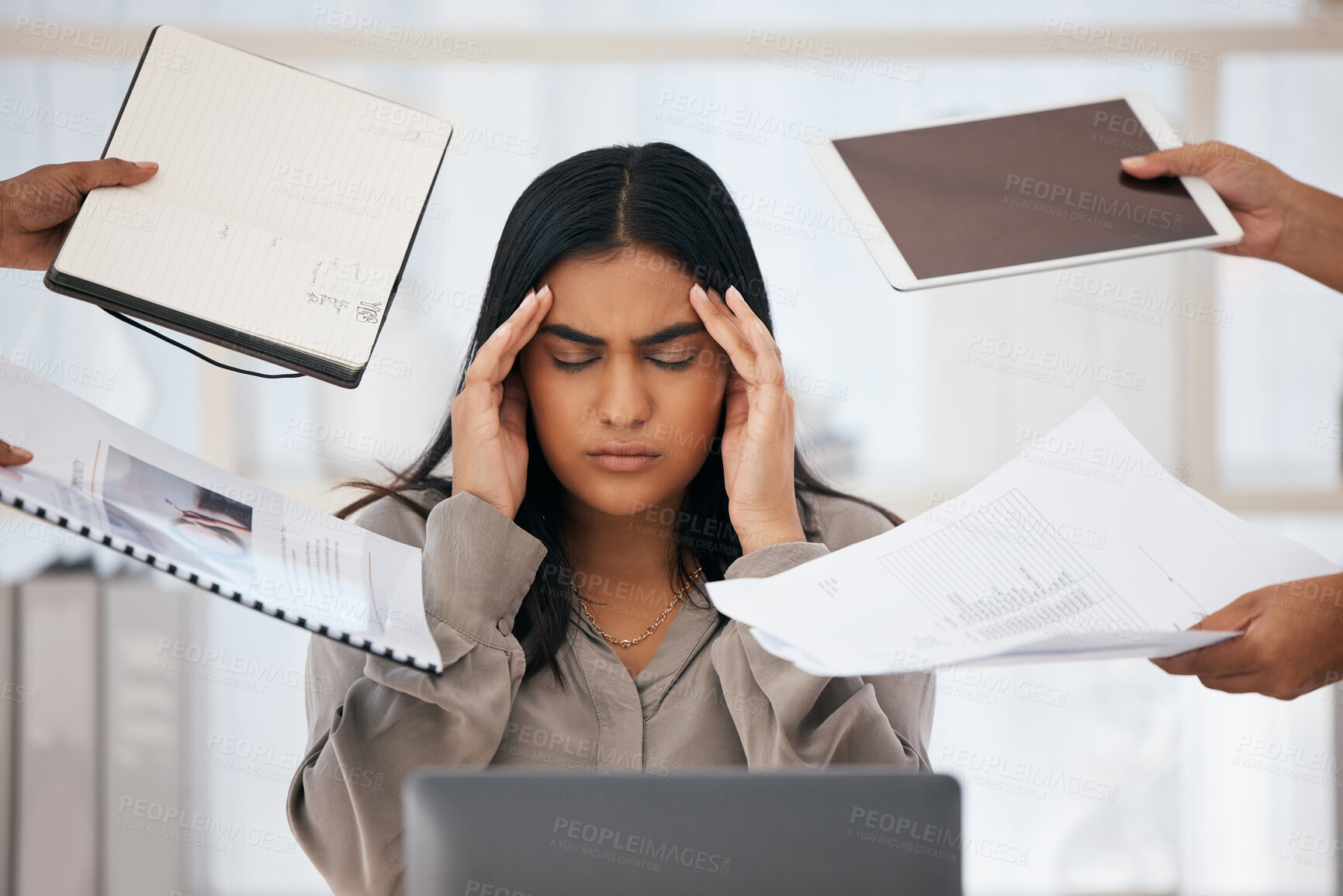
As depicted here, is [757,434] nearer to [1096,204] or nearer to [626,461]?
[626,461]

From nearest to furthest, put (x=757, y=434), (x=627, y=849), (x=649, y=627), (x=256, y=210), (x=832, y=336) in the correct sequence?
1. (x=627, y=849)
2. (x=256, y=210)
3. (x=757, y=434)
4. (x=649, y=627)
5. (x=832, y=336)

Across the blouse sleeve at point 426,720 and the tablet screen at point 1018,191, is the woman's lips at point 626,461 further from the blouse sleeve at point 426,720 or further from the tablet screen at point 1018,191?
the tablet screen at point 1018,191

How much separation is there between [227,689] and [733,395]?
142 centimetres

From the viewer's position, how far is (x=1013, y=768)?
2.25m

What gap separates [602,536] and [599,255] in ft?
1.21

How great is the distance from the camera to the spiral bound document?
691 mm

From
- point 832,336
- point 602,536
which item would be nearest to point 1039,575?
point 602,536

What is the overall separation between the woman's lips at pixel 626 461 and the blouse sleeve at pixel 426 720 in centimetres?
15

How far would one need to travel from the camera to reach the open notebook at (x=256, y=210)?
3.15 feet

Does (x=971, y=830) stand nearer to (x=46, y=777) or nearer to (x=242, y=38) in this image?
(x=46, y=777)

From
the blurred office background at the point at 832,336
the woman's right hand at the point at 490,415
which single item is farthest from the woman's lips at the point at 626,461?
the blurred office background at the point at 832,336

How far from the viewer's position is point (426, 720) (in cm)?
106

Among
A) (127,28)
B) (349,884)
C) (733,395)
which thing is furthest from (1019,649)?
(127,28)

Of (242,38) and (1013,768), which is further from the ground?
(242,38)
